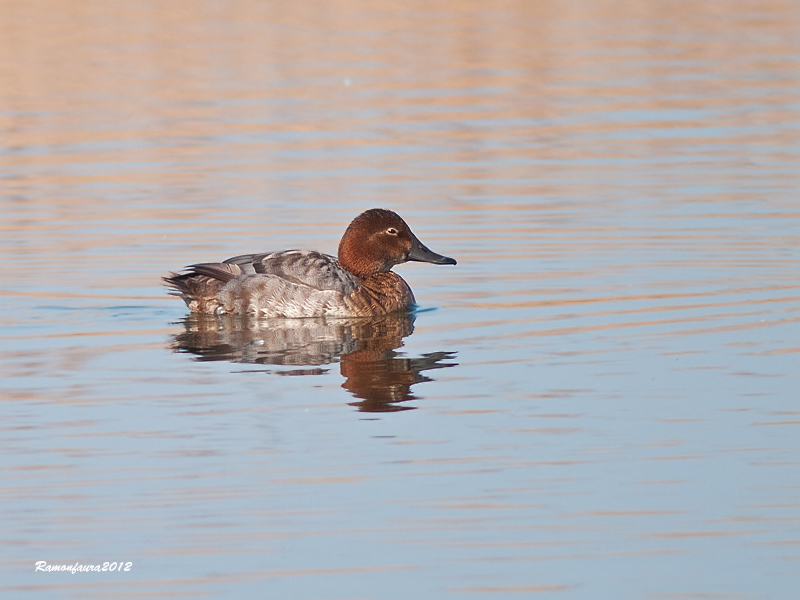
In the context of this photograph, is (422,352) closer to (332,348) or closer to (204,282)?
(332,348)

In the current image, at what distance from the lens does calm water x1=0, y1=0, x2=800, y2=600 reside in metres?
5.93

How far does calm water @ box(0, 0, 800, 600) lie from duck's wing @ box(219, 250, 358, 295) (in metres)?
0.38

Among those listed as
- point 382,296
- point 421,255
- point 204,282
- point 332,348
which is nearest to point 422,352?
point 332,348

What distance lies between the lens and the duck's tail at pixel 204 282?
A: 35.3ft

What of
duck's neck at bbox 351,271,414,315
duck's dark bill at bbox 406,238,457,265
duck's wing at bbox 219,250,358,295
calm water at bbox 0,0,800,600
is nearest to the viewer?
calm water at bbox 0,0,800,600

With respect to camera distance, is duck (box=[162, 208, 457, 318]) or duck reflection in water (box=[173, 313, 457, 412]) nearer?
duck reflection in water (box=[173, 313, 457, 412])

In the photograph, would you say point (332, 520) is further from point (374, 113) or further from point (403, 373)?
point (374, 113)

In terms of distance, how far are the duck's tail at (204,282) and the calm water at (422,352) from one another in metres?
0.26

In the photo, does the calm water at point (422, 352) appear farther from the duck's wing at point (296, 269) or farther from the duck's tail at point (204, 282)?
the duck's wing at point (296, 269)

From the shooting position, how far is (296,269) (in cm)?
1075

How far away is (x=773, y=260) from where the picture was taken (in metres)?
11.7

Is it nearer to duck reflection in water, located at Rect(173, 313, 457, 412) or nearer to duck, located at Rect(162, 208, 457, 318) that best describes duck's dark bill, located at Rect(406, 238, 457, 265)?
duck, located at Rect(162, 208, 457, 318)

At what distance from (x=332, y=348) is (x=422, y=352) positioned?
0.70 metres

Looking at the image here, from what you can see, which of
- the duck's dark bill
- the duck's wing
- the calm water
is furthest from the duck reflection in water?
the duck's dark bill
